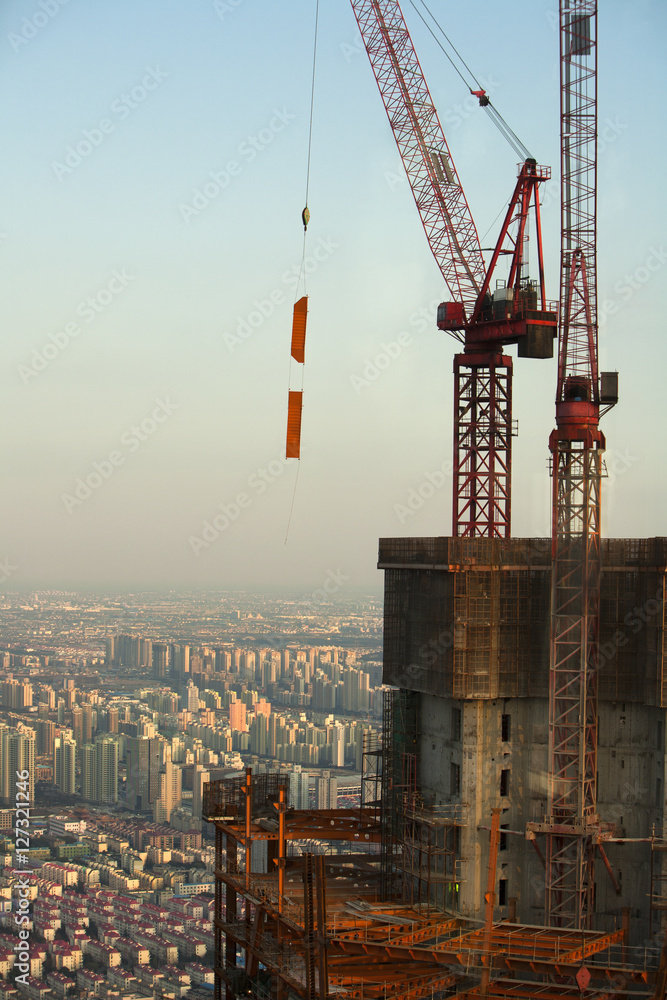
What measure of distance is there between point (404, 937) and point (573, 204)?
27769 millimetres

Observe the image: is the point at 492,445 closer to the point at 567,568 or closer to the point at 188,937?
the point at 567,568

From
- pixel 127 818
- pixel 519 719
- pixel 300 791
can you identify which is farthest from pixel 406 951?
pixel 127 818

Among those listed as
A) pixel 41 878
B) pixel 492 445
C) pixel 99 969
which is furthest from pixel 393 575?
pixel 41 878

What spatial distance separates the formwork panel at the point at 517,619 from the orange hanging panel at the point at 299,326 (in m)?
9.87

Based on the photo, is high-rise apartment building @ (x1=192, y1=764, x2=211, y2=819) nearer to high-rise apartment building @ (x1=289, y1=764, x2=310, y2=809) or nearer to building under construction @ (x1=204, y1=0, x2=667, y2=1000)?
high-rise apartment building @ (x1=289, y1=764, x2=310, y2=809)

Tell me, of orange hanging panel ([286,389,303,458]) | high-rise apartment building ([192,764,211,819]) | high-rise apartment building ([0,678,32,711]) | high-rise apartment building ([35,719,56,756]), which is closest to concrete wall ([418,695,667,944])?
orange hanging panel ([286,389,303,458])

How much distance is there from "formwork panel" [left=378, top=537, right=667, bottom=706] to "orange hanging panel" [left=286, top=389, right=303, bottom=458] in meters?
7.12

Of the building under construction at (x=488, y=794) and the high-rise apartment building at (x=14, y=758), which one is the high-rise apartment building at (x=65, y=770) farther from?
the building under construction at (x=488, y=794)

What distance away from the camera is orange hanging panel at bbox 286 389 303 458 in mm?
46906

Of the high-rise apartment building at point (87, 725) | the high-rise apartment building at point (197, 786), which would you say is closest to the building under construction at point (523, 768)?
the high-rise apartment building at point (197, 786)

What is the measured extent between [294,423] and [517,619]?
1239cm

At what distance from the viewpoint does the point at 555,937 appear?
37.6 m

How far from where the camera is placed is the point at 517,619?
42844mm

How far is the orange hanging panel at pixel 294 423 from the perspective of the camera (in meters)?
46.9
